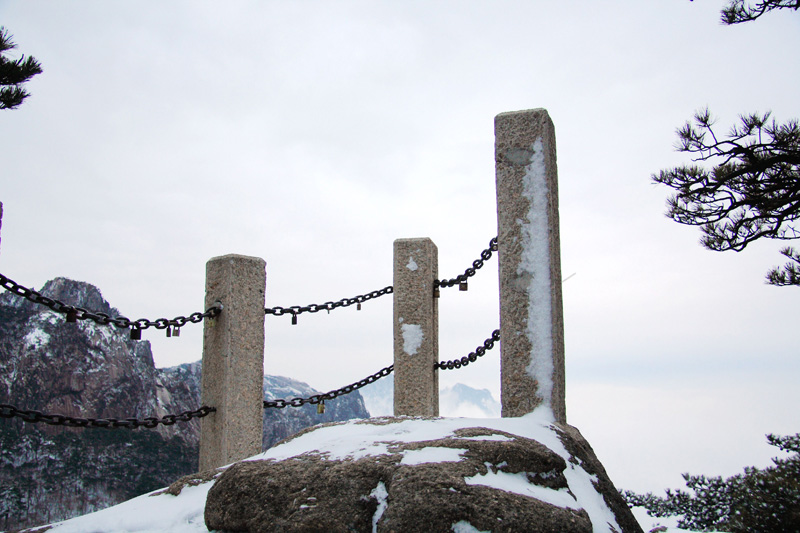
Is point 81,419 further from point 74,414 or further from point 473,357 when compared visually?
point 74,414

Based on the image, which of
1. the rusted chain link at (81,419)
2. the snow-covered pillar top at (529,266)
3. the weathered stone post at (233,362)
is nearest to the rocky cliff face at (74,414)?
the weathered stone post at (233,362)

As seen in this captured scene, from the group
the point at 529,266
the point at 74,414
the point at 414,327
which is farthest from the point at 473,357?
the point at 74,414

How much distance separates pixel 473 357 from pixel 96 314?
3.09 m

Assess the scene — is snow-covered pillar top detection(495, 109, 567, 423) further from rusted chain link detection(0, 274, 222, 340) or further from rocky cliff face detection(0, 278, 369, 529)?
rocky cliff face detection(0, 278, 369, 529)

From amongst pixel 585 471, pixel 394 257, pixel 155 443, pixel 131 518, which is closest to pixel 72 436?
pixel 155 443

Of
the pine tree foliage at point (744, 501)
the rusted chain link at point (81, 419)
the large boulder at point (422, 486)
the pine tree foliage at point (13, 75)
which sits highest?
the pine tree foliage at point (13, 75)

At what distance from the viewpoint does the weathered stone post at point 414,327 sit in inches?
247

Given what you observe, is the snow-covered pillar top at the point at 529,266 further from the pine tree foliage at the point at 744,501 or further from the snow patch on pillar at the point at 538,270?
the pine tree foliage at the point at 744,501

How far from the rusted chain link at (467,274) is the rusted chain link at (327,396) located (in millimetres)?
901

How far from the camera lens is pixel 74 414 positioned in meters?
15.1

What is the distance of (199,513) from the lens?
132 inches

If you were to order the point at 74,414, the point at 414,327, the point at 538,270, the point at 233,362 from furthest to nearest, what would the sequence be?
1. the point at 74,414
2. the point at 414,327
3. the point at 233,362
4. the point at 538,270

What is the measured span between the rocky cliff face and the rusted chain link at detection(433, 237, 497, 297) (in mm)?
8621

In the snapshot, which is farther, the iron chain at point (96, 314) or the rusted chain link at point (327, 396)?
the rusted chain link at point (327, 396)
